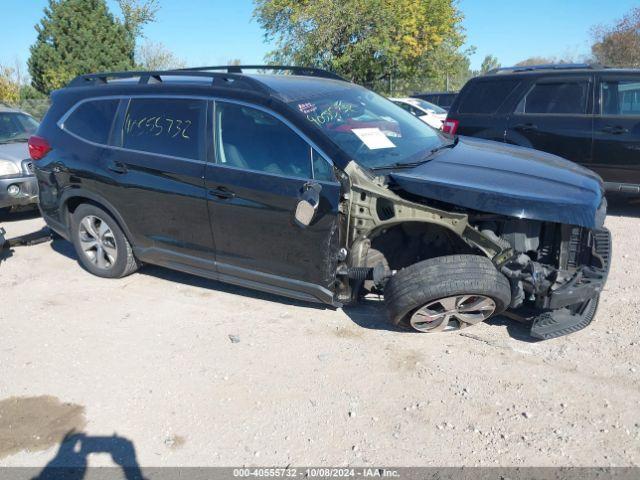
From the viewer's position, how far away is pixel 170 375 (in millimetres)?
3570

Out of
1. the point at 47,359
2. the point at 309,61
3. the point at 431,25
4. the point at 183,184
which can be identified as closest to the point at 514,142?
the point at 183,184

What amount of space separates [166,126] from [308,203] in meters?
1.59

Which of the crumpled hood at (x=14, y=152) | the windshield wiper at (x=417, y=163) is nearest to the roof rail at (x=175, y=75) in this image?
the windshield wiper at (x=417, y=163)

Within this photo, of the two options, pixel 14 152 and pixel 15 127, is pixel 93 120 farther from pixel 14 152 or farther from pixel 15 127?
pixel 15 127

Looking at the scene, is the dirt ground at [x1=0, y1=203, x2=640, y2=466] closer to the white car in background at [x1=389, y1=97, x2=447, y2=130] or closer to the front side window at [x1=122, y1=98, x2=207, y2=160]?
the front side window at [x1=122, y1=98, x2=207, y2=160]

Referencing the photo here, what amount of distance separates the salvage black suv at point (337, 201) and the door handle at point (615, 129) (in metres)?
2.45

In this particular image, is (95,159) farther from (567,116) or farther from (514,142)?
(567,116)

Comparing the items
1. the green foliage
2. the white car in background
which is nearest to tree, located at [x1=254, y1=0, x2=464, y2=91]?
the white car in background

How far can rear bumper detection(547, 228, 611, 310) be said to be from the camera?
341 cm

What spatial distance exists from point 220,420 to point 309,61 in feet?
79.0

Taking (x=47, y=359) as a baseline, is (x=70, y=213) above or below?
above

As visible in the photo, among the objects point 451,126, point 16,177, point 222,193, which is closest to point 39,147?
point 16,177

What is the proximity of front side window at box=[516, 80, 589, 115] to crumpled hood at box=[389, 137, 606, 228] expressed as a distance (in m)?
2.84

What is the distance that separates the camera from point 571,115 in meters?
6.45
